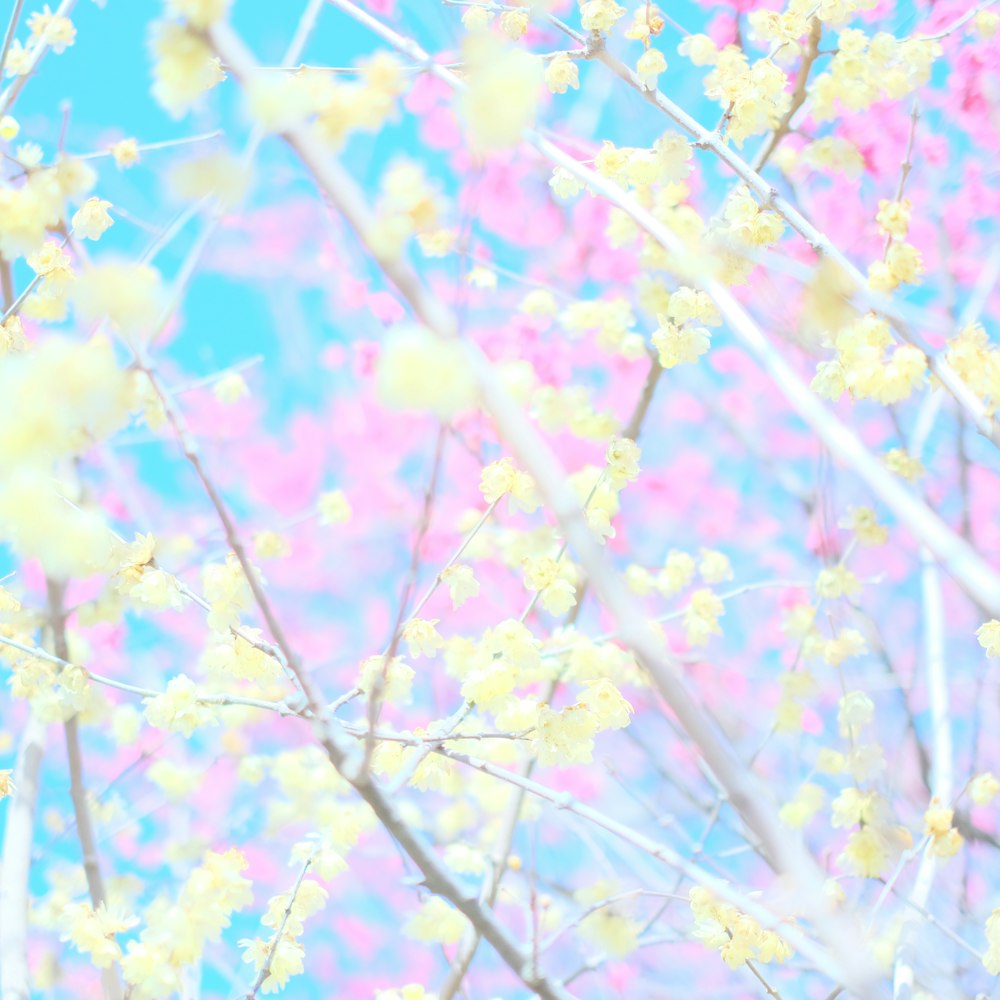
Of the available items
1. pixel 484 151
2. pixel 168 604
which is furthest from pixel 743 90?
pixel 168 604

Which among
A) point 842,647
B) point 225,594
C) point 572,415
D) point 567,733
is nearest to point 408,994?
point 567,733

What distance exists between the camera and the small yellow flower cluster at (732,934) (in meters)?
2.20

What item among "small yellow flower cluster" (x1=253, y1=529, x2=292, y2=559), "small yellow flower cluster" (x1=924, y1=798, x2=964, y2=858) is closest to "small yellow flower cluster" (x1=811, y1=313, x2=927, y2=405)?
"small yellow flower cluster" (x1=924, y1=798, x2=964, y2=858)

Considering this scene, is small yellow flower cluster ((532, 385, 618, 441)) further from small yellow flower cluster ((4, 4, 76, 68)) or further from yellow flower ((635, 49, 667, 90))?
small yellow flower cluster ((4, 4, 76, 68))

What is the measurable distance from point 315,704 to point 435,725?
611 millimetres

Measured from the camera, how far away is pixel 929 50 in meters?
2.94

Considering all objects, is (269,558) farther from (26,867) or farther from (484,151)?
(484,151)

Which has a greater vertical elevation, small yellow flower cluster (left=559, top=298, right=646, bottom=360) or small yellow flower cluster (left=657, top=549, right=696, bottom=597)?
small yellow flower cluster (left=559, top=298, right=646, bottom=360)

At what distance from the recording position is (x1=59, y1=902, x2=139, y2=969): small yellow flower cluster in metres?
2.32

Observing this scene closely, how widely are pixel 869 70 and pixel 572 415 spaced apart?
4.82 ft

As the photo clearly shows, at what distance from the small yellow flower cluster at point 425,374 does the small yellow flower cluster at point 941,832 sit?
6.23 ft

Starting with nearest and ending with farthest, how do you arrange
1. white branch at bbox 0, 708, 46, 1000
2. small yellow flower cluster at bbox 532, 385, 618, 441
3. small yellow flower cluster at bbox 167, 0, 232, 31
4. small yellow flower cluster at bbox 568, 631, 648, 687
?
small yellow flower cluster at bbox 167, 0, 232, 31, white branch at bbox 0, 708, 46, 1000, small yellow flower cluster at bbox 568, 631, 648, 687, small yellow flower cluster at bbox 532, 385, 618, 441

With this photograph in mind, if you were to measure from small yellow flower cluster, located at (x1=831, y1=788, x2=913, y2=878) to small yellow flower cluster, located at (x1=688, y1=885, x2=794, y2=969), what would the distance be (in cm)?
49

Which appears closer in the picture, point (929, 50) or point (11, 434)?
point (11, 434)
